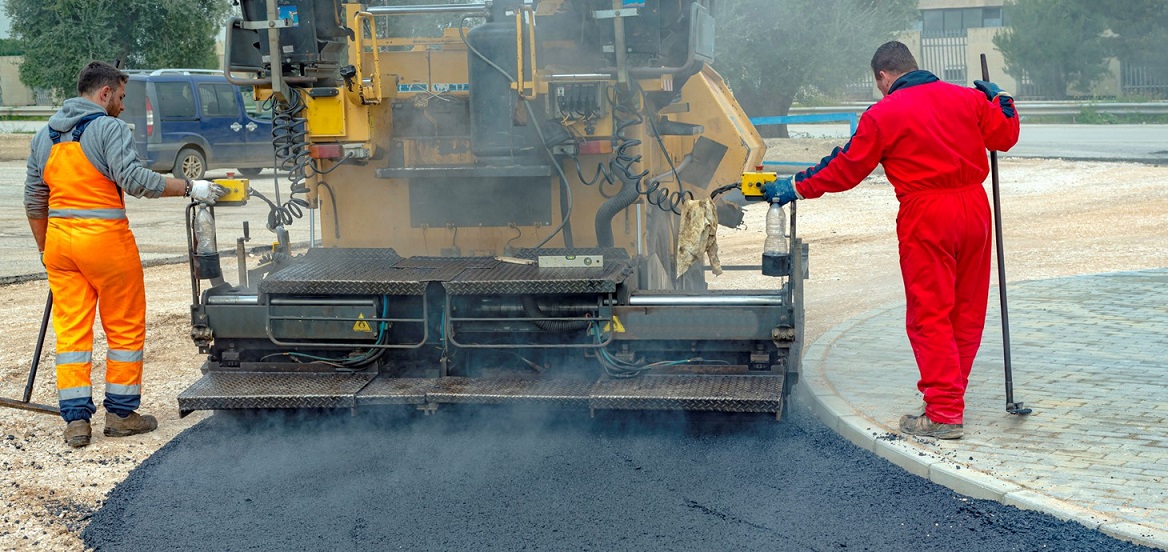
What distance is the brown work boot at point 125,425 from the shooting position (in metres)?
6.29

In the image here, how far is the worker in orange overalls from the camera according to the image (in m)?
6.16

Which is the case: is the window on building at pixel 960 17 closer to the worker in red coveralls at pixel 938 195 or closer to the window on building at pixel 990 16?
the window on building at pixel 990 16

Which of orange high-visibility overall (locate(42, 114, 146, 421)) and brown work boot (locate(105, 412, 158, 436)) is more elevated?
orange high-visibility overall (locate(42, 114, 146, 421))

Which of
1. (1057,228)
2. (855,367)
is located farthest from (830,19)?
(855,367)

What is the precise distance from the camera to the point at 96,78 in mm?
6355

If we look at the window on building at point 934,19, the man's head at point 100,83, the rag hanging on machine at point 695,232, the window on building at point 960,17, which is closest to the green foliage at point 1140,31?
the window on building at point 960,17

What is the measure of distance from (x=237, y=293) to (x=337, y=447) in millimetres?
985

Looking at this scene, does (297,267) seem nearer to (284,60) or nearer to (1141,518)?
(284,60)

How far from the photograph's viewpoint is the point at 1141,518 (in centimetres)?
451

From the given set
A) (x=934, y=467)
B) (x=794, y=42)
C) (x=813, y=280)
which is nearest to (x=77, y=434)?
(x=934, y=467)

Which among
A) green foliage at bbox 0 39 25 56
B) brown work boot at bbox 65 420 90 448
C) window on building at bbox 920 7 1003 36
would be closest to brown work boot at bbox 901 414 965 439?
brown work boot at bbox 65 420 90 448

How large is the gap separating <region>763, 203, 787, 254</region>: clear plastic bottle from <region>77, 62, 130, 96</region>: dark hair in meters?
3.44

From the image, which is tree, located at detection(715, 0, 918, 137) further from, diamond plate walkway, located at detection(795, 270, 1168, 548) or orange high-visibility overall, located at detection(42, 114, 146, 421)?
orange high-visibility overall, located at detection(42, 114, 146, 421)

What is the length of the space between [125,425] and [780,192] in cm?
355
